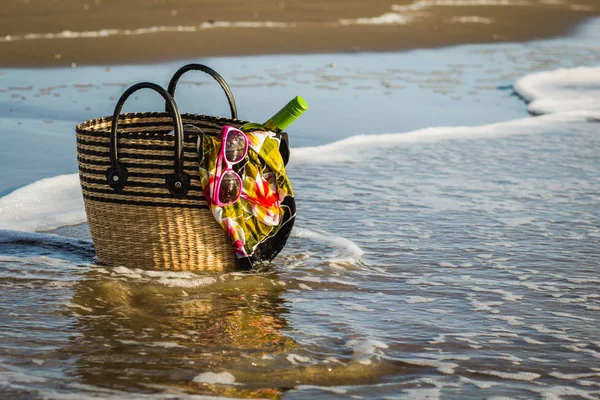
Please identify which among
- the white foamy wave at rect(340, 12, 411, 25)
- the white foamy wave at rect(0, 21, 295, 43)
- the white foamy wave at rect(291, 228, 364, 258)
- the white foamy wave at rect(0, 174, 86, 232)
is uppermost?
the white foamy wave at rect(340, 12, 411, 25)

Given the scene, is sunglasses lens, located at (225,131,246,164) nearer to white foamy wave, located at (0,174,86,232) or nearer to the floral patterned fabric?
the floral patterned fabric

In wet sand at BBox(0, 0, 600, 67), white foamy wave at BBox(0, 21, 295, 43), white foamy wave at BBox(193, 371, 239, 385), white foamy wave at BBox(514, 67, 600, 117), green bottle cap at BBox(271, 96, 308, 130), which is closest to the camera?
white foamy wave at BBox(193, 371, 239, 385)

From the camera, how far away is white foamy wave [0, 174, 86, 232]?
556cm

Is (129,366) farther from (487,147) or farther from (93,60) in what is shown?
(93,60)

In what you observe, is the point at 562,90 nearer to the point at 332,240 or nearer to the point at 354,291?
the point at 332,240

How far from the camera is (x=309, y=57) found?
1388 cm

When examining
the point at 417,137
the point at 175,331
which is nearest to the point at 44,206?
the point at 175,331

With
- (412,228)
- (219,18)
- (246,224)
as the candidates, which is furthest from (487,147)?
(219,18)

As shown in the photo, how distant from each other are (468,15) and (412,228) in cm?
1675

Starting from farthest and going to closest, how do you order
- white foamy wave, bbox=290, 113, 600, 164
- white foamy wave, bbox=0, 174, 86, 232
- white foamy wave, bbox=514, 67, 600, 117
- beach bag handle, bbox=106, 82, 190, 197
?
white foamy wave, bbox=514, 67, 600, 117, white foamy wave, bbox=290, 113, 600, 164, white foamy wave, bbox=0, 174, 86, 232, beach bag handle, bbox=106, 82, 190, 197

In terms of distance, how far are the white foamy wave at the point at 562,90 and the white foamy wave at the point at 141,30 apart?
5.82m

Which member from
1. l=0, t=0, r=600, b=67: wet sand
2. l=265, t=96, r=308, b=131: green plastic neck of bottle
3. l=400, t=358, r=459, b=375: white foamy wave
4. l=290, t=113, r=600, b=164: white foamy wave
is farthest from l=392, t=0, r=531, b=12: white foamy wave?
l=400, t=358, r=459, b=375: white foamy wave

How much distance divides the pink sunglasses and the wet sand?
8.10 m

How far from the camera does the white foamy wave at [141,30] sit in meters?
14.0
